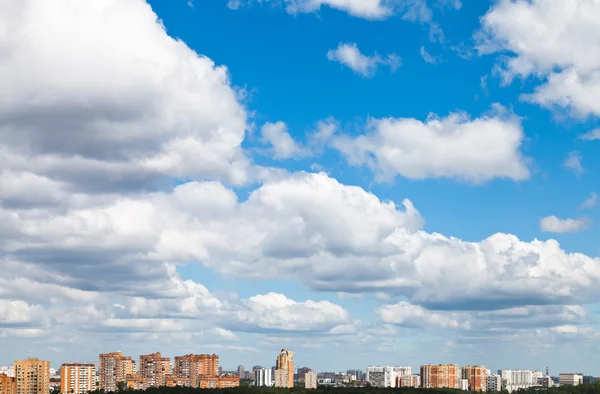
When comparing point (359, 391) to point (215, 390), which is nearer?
point (215, 390)

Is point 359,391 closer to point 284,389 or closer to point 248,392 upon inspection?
point 284,389

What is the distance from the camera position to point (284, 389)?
19425cm

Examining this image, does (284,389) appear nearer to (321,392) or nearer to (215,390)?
(321,392)

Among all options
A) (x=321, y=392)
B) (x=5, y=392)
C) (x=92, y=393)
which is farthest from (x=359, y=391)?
(x=5, y=392)

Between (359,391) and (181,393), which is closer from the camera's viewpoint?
(181,393)

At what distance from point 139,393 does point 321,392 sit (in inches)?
1777

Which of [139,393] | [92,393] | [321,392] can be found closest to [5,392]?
[92,393]

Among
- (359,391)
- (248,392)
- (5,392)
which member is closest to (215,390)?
(248,392)

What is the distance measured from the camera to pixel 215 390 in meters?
175

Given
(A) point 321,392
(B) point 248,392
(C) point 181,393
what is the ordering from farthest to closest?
1. (A) point 321,392
2. (B) point 248,392
3. (C) point 181,393

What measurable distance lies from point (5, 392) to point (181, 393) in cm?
5694

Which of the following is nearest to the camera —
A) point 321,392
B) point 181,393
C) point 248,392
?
point 181,393

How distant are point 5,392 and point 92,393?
24.9m

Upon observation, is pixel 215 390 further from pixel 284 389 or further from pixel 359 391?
pixel 359 391
